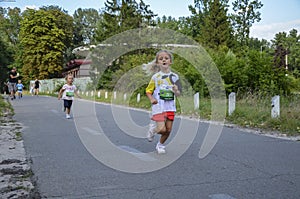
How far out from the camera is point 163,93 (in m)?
6.27

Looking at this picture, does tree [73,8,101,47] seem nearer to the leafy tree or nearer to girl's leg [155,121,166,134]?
the leafy tree

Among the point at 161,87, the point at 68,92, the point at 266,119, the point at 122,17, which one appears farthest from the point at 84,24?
the point at 161,87

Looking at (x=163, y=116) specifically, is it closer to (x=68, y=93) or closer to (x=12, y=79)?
(x=68, y=93)

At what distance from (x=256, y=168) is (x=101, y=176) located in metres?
2.18

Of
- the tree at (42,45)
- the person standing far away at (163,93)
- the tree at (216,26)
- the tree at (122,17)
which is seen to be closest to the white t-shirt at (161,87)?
the person standing far away at (163,93)

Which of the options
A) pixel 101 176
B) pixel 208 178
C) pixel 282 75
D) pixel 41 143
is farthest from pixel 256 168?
pixel 282 75

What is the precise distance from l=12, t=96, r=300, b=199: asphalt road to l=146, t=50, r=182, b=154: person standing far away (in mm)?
582

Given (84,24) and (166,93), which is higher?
(84,24)

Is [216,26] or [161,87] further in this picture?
[216,26]

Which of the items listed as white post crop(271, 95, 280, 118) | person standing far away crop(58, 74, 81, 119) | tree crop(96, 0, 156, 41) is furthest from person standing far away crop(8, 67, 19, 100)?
white post crop(271, 95, 280, 118)

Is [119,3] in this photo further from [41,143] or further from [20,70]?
[20,70]

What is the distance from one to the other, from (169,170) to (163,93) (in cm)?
155

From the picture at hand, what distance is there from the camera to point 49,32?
Result: 206 feet

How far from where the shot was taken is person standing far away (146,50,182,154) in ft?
20.6
